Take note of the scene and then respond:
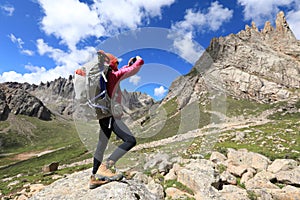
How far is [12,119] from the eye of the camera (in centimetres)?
19988

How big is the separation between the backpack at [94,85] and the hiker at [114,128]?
17 cm

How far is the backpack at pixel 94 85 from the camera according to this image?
19.5ft

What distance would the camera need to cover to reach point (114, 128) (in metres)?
6.52

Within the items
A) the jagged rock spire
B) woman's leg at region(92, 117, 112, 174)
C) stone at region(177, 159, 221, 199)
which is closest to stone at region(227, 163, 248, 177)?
stone at region(177, 159, 221, 199)

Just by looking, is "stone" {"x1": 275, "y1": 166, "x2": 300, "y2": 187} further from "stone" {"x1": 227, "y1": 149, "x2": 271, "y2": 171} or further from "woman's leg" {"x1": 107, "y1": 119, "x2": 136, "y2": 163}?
"woman's leg" {"x1": 107, "y1": 119, "x2": 136, "y2": 163}

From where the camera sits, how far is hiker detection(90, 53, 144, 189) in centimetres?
623

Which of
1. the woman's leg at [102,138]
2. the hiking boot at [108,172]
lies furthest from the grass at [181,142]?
the hiking boot at [108,172]

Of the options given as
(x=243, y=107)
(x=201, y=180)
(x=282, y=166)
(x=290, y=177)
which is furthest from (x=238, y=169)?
(x=243, y=107)

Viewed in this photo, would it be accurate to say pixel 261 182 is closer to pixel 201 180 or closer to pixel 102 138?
pixel 201 180

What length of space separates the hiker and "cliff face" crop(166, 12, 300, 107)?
111 metres

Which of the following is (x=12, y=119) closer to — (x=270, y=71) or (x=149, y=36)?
(x=270, y=71)

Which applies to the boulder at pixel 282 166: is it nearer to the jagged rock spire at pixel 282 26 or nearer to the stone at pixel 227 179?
the stone at pixel 227 179

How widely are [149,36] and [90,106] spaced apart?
612 cm

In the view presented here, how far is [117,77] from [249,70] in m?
142
